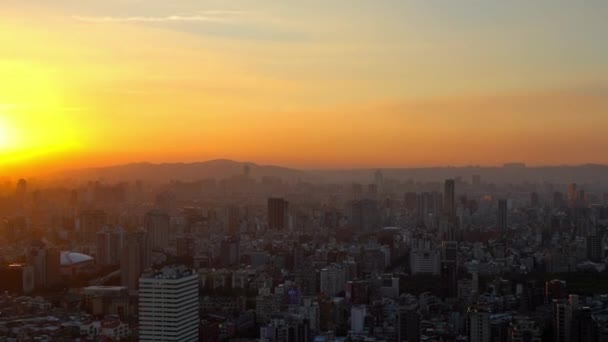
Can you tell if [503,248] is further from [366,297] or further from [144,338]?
[144,338]

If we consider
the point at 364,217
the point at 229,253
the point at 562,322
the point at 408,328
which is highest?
the point at 364,217

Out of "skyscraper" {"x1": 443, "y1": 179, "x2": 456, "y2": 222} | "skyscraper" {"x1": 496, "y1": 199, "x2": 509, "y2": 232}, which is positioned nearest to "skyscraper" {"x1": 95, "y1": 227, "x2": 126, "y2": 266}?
"skyscraper" {"x1": 496, "y1": 199, "x2": 509, "y2": 232}

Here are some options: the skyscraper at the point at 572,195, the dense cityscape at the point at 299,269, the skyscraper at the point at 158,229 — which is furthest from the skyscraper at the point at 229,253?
the skyscraper at the point at 572,195

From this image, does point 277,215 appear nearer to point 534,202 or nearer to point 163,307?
point 534,202

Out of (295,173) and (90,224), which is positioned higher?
(295,173)

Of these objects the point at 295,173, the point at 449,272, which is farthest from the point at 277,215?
the point at 295,173

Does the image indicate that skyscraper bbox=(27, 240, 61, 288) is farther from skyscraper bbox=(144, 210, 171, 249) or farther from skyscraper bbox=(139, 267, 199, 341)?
skyscraper bbox=(139, 267, 199, 341)
